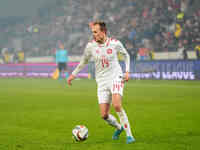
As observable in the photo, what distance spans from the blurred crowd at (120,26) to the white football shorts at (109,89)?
70.9ft

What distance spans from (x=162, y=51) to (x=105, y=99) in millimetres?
24435

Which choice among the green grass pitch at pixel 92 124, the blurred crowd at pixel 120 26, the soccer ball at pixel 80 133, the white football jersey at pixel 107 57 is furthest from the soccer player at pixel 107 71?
the blurred crowd at pixel 120 26

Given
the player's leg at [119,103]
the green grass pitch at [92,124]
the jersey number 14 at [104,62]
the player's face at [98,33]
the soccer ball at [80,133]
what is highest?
the player's face at [98,33]

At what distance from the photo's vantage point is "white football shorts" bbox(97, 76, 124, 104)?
7.48 m

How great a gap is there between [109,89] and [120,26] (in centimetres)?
3047

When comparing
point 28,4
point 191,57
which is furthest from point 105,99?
point 28,4

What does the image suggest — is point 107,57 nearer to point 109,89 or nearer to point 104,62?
point 104,62

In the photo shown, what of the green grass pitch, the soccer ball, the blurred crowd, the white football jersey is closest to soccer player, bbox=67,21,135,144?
the white football jersey

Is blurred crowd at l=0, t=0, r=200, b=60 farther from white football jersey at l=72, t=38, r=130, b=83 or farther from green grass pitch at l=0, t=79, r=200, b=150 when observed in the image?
white football jersey at l=72, t=38, r=130, b=83

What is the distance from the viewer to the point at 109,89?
24.9ft

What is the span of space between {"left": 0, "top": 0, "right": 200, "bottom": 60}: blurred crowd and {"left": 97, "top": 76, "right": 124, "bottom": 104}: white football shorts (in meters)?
21.6

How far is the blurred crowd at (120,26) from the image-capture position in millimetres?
31914

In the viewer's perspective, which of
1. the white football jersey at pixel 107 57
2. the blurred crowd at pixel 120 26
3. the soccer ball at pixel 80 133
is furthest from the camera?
the blurred crowd at pixel 120 26

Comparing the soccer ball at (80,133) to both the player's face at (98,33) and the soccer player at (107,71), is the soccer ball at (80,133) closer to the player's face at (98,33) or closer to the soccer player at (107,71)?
the soccer player at (107,71)
